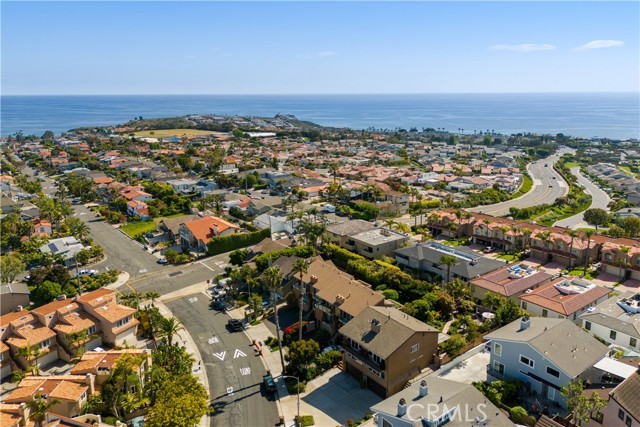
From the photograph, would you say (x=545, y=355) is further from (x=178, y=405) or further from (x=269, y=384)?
(x=178, y=405)

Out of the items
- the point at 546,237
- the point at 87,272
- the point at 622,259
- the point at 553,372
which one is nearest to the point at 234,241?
the point at 87,272

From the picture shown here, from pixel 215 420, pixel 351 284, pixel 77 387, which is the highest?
pixel 351 284

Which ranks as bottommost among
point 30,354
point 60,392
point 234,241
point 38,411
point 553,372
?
point 30,354

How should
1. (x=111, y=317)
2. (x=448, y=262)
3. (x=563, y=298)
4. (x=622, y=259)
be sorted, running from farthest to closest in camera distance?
1. (x=622, y=259)
2. (x=448, y=262)
3. (x=563, y=298)
4. (x=111, y=317)

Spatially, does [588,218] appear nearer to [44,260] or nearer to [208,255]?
[208,255]

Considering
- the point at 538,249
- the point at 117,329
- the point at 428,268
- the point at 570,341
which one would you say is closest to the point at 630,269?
the point at 538,249

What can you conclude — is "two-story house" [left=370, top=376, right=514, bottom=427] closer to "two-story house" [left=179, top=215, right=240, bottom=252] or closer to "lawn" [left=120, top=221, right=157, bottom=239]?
"two-story house" [left=179, top=215, right=240, bottom=252]

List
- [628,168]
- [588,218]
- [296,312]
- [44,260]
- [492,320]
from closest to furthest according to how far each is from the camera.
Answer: [492,320] < [296,312] < [44,260] < [588,218] < [628,168]
